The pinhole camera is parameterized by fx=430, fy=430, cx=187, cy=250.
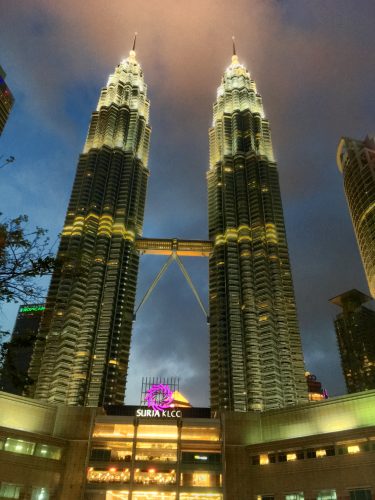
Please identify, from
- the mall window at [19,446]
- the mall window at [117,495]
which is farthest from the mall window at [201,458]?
the mall window at [19,446]

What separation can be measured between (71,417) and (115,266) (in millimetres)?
76016

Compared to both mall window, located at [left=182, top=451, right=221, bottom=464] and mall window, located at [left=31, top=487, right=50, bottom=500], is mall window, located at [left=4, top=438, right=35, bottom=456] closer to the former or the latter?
mall window, located at [left=31, top=487, right=50, bottom=500]

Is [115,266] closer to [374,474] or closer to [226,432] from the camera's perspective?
[226,432]

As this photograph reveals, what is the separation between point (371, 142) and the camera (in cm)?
16800

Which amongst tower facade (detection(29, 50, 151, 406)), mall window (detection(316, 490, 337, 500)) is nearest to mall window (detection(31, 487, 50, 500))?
mall window (detection(316, 490, 337, 500))

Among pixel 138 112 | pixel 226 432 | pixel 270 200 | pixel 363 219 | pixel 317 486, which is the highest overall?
pixel 138 112

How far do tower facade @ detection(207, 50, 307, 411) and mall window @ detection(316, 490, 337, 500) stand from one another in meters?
65.0

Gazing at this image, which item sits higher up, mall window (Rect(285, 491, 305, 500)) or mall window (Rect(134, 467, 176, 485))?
mall window (Rect(134, 467, 176, 485))

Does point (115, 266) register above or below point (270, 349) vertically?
above

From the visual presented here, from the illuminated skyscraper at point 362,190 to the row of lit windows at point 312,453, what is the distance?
8730 cm

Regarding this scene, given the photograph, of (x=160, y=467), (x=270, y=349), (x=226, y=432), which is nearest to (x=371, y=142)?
(x=270, y=349)

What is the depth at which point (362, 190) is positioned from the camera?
15288 centimetres

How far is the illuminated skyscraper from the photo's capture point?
144 m

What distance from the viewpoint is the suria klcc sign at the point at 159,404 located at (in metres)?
81.9
